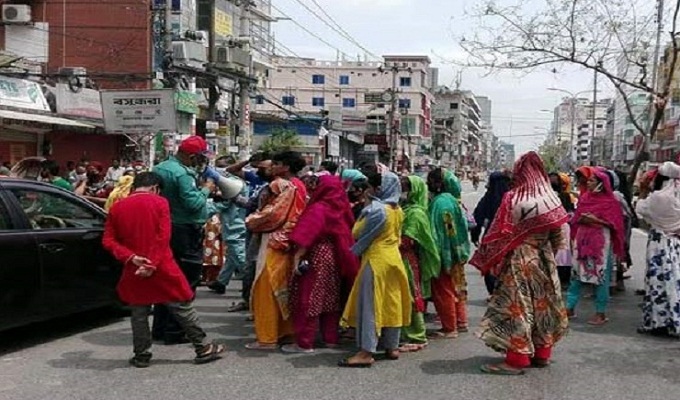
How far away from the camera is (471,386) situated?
19.0ft

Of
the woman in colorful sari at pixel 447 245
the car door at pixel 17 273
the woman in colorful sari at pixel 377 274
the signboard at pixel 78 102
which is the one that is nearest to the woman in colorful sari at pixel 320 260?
the woman in colorful sari at pixel 377 274

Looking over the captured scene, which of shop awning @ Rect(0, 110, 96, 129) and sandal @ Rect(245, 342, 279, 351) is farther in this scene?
shop awning @ Rect(0, 110, 96, 129)

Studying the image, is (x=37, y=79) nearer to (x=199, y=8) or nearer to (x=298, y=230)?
(x=199, y=8)

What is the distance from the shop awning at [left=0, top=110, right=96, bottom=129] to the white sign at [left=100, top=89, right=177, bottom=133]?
4.03m

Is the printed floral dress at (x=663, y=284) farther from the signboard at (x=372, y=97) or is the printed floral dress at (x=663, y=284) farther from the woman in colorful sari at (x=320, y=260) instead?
the signboard at (x=372, y=97)

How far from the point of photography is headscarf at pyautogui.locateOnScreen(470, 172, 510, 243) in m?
9.48

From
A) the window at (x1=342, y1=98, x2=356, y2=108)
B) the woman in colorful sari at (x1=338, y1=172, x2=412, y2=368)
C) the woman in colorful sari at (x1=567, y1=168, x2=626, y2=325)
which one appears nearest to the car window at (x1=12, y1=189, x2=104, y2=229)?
the woman in colorful sari at (x1=338, y1=172, x2=412, y2=368)

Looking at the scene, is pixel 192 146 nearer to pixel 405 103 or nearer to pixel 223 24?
pixel 223 24

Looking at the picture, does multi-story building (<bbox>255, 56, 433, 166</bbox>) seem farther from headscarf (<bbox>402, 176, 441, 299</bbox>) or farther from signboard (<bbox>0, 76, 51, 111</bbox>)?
headscarf (<bbox>402, 176, 441, 299</bbox>)

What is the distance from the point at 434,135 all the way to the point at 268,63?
65.1 metres

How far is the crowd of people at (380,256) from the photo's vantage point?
607 centimetres

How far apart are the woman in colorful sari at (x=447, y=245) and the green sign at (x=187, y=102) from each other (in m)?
21.0

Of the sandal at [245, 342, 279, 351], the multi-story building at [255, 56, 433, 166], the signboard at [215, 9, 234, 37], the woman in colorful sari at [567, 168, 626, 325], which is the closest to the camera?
the sandal at [245, 342, 279, 351]

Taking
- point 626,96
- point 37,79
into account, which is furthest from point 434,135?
point 626,96
